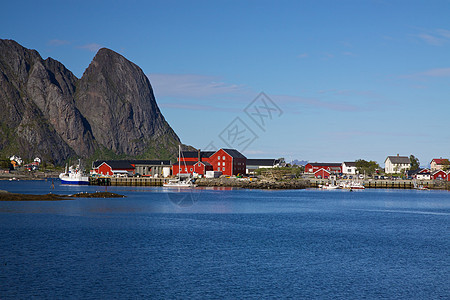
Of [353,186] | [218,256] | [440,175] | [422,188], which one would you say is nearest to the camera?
[218,256]

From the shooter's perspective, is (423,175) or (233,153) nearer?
(233,153)

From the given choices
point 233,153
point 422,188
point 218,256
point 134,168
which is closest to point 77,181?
point 134,168

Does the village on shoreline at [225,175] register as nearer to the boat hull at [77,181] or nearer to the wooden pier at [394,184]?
the wooden pier at [394,184]

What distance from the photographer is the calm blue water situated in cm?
2772

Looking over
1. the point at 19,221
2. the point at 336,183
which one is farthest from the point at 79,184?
the point at 19,221

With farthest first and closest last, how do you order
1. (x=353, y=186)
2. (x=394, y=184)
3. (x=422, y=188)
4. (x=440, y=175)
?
1. (x=440, y=175)
2. (x=394, y=184)
3. (x=422, y=188)
4. (x=353, y=186)

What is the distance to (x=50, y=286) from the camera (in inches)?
1081

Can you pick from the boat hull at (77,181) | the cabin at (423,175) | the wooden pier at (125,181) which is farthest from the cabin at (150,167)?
the cabin at (423,175)

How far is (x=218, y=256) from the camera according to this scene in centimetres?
3688

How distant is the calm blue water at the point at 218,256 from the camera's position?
2772cm

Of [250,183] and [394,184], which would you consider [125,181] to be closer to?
[250,183]

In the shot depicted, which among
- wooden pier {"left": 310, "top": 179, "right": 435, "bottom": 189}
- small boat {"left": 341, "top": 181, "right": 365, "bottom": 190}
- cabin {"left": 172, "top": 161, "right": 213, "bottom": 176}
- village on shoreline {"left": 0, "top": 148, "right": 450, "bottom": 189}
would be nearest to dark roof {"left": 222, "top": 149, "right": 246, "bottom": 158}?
village on shoreline {"left": 0, "top": 148, "right": 450, "bottom": 189}

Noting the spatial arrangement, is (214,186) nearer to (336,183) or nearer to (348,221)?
(336,183)

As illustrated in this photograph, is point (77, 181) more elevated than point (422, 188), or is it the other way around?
point (77, 181)
